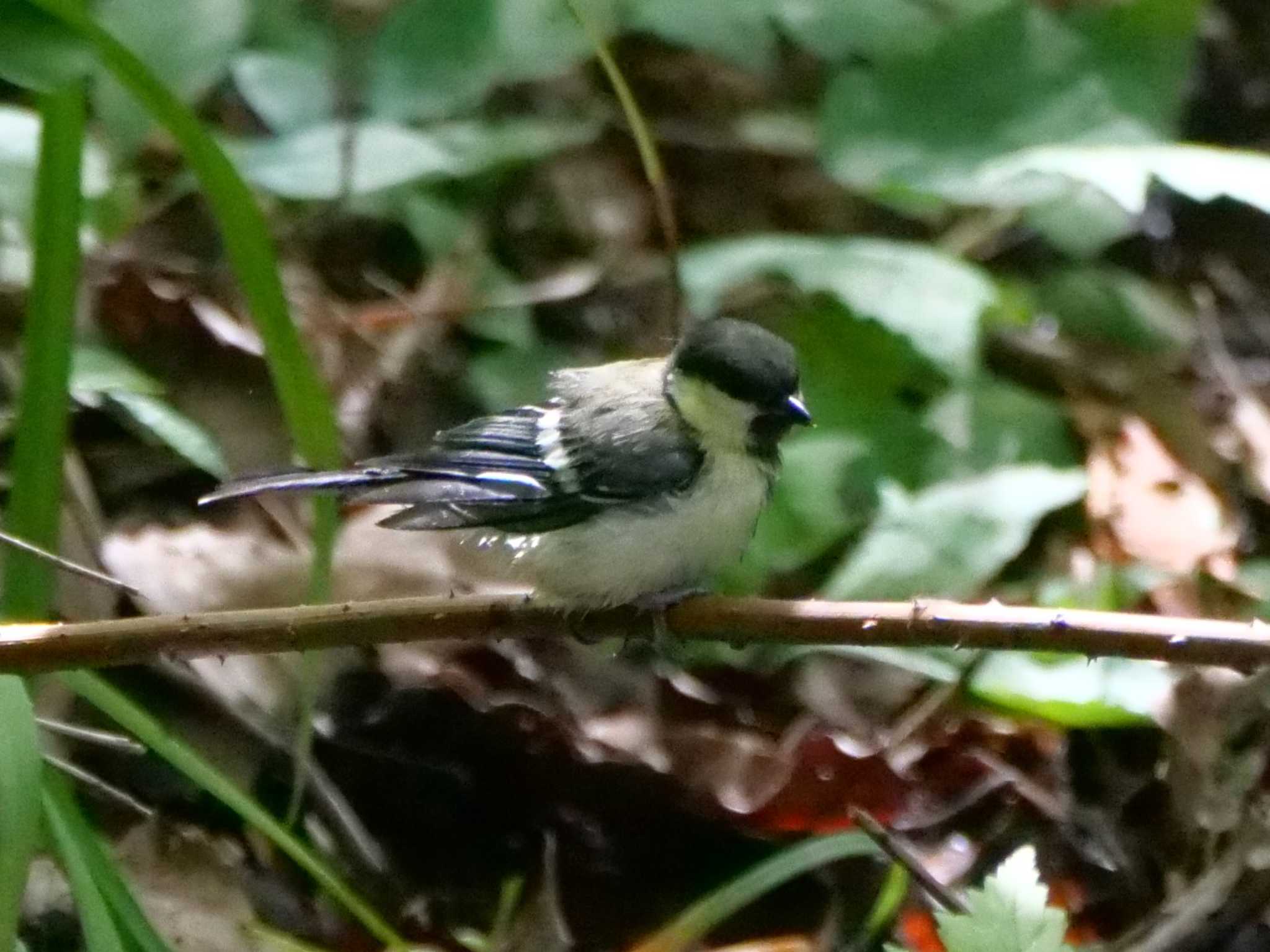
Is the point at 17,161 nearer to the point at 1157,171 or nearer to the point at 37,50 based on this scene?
the point at 37,50

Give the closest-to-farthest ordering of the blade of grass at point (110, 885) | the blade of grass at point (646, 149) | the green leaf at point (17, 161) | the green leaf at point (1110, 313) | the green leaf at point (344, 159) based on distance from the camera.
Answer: the blade of grass at point (110, 885) → the blade of grass at point (646, 149) → the green leaf at point (17, 161) → the green leaf at point (344, 159) → the green leaf at point (1110, 313)

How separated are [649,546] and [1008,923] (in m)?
0.65

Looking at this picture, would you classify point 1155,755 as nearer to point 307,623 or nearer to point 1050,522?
point 1050,522

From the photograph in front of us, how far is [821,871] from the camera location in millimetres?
1847

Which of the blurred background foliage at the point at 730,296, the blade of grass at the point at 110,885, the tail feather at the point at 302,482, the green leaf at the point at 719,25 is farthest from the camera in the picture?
the green leaf at the point at 719,25

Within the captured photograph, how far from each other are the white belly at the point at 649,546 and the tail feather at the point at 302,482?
0.25 m

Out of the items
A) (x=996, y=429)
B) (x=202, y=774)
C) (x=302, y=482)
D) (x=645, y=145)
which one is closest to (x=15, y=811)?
(x=202, y=774)

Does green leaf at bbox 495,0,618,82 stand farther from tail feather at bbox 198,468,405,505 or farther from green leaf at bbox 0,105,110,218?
tail feather at bbox 198,468,405,505

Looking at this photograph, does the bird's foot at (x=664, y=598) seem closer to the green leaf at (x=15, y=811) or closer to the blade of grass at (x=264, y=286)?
the blade of grass at (x=264, y=286)

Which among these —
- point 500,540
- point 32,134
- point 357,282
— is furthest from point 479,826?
point 357,282

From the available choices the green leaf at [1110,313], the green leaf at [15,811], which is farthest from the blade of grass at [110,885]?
the green leaf at [1110,313]

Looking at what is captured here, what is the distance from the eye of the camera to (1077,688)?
1.95m

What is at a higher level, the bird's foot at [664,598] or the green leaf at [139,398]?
the green leaf at [139,398]

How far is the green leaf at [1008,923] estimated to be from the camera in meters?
1.31
